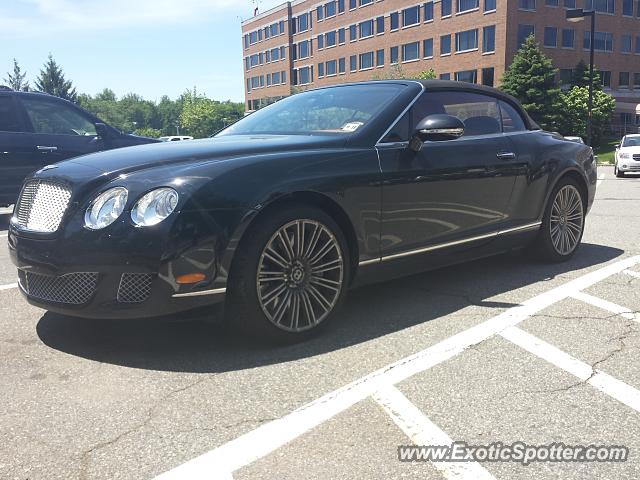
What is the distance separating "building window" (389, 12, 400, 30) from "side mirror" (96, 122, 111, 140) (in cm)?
5727

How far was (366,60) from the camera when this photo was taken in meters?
66.7

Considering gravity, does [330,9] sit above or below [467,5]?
above

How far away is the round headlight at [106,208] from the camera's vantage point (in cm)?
306

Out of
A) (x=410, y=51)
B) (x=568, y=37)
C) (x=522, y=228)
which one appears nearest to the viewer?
(x=522, y=228)

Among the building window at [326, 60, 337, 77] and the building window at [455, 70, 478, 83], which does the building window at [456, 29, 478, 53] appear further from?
the building window at [326, 60, 337, 77]

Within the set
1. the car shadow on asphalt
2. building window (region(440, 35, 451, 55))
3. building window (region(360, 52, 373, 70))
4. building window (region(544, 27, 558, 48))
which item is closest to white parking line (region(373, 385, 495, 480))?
the car shadow on asphalt

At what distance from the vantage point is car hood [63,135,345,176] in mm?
3299

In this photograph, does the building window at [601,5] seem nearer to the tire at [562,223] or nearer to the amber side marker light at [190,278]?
the tire at [562,223]

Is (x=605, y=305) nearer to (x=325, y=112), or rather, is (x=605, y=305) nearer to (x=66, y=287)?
(x=325, y=112)

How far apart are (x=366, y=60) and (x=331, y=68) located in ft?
23.3

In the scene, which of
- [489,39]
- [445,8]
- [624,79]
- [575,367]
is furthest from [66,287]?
[624,79]

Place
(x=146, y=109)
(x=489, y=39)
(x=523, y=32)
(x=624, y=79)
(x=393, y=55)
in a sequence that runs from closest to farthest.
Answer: (x=523, y=32), (x=489, y=39), (x=624, y=79), (x=393, y=55), (x=146, y=109)

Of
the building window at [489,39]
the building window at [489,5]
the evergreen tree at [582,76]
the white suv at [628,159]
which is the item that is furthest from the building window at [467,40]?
the white suv at [628,159]

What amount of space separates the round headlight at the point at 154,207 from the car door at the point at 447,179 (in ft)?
4.59
